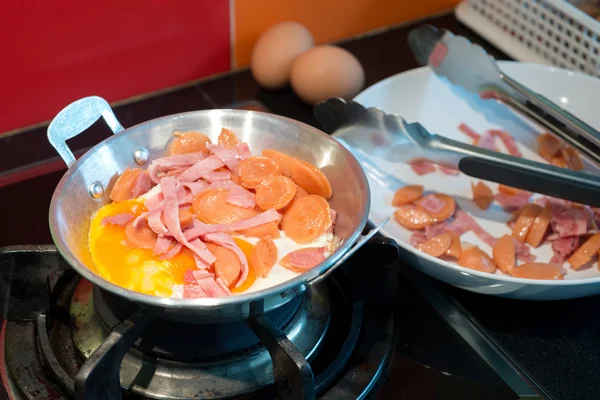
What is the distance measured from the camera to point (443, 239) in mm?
841

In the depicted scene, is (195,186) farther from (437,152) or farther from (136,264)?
(437,152)

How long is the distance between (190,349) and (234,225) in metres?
0.14

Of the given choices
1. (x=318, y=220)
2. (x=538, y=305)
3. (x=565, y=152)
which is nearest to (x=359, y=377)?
(x=318, y=220)

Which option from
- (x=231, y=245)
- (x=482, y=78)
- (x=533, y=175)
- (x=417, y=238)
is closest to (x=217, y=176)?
(x=231, y=245)

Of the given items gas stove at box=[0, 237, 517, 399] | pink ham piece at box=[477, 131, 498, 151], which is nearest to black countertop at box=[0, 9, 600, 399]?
gas stove at box=[0, 237, 517, 399]

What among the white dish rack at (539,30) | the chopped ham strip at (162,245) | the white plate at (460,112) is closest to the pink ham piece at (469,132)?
the white plate at (460,112)

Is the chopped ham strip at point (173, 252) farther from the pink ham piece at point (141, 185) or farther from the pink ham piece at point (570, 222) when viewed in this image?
the pink ham piece at point (570, 222)

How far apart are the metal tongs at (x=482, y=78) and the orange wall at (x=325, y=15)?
0.64 feet

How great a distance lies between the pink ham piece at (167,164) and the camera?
73cm

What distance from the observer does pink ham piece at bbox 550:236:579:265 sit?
84cm

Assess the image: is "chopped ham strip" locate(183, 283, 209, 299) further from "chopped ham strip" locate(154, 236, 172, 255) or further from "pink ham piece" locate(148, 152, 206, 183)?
"pink ham piece" locate(148, 152, 206, 183)

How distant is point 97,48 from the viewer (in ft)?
Result: 3.15

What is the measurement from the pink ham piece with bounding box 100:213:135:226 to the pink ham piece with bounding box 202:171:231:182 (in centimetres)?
10

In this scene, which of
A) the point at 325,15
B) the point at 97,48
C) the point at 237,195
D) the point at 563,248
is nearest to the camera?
the point at 237,195
